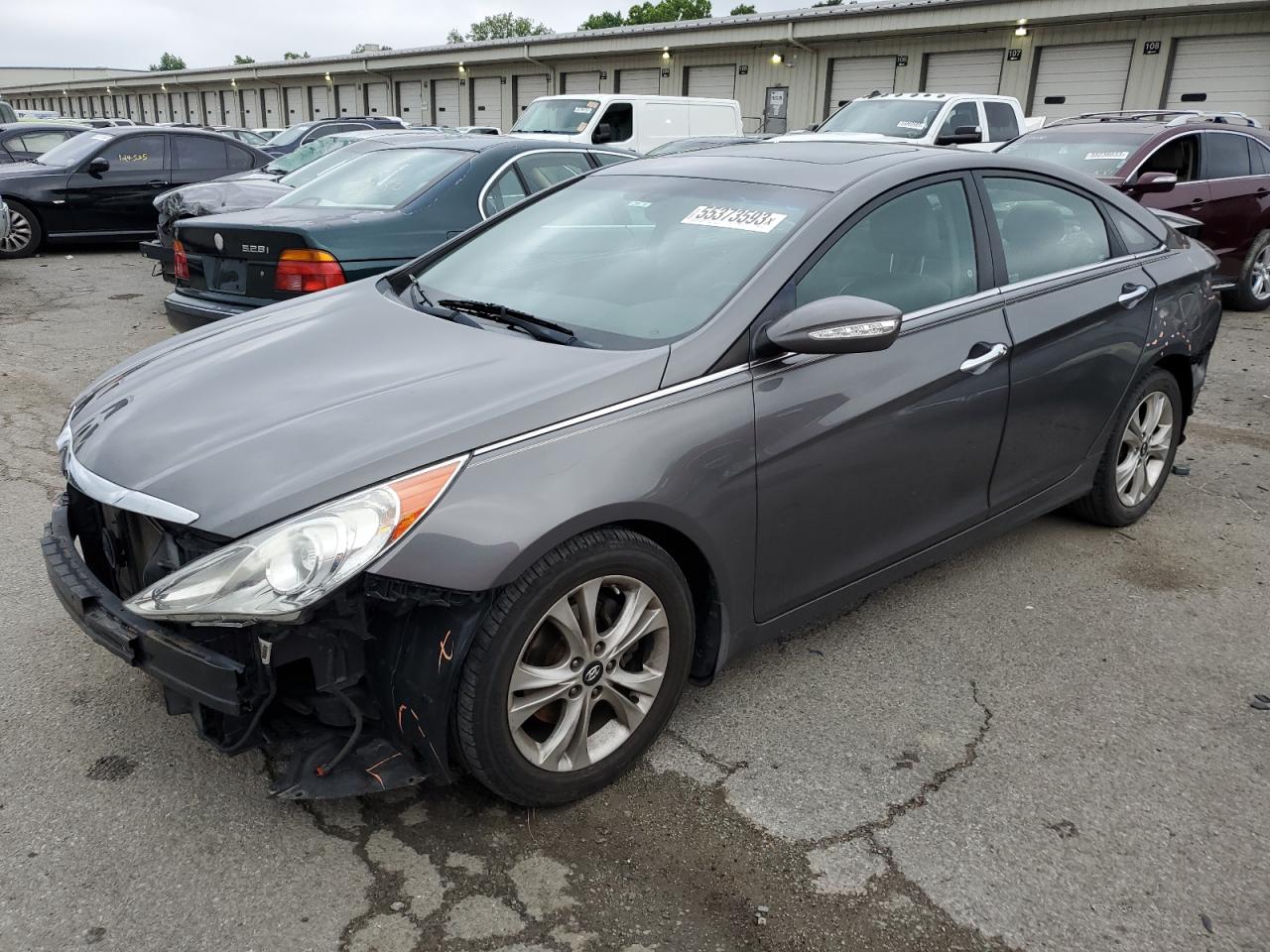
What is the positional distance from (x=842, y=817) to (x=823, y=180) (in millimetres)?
1900

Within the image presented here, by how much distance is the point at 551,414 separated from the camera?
2.43 meters

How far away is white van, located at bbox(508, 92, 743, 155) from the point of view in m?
15.2

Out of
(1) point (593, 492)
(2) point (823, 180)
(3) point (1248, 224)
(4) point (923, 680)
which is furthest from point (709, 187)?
(3) point (1248, 224)

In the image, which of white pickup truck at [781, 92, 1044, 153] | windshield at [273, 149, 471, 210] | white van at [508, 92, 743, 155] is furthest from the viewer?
white van at [508, 92, 743, 155]

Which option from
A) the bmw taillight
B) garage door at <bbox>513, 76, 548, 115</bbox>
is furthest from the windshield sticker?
garage door at <bbox>513, 76, 548, 115</bbox>

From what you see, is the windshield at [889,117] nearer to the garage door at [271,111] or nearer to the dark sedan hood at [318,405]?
the dark sedan hood at [318,405]

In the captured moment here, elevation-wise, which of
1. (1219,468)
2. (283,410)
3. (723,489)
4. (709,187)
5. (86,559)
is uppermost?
(709,187)

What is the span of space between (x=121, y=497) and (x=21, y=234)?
11.4 metres

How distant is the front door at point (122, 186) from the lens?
11859 mm

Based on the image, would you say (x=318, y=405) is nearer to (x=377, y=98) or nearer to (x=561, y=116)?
(x=561, y=116)

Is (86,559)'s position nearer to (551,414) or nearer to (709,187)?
(551,414)

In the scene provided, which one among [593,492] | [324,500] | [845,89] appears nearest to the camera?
[324,500]

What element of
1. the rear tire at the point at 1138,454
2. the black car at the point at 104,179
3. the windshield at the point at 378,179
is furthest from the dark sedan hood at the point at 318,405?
the black car at the point at 104,179

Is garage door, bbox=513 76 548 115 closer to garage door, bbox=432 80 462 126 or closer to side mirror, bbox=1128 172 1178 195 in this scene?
garage door, bbox=432 80 462 126
